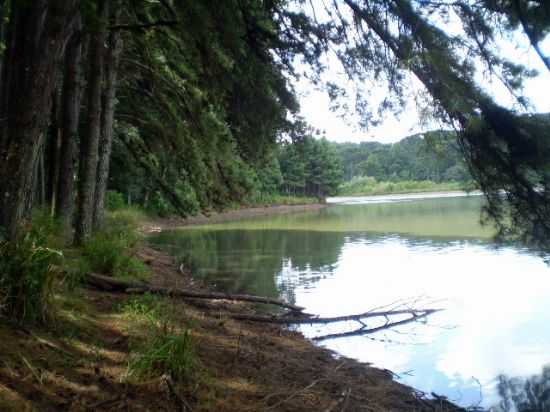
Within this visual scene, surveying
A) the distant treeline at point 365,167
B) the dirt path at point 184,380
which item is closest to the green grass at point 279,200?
the distant treeline at point 365,167

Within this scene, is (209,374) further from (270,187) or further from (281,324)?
(270,187)

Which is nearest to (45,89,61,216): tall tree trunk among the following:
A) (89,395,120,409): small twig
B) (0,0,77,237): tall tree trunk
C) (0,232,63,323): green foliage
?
(0,0,77,237): tall tree trunk

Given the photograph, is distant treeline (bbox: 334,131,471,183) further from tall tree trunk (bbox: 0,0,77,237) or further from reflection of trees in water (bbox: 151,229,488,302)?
reflection of trees in water (bbox: 151,229,488,302)

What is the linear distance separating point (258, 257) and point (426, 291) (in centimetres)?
615

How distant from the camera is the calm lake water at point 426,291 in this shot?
243 inches

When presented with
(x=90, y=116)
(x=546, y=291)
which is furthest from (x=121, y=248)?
(x=546, y=291)

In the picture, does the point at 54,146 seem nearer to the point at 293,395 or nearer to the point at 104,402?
the point at 293,395

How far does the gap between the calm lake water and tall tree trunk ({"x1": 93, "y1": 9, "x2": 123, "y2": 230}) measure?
2701 mm

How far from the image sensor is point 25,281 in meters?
3.50

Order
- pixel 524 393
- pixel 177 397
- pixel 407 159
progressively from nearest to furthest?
pixel 177 397 → pixel 524 393 → pixel 407 159

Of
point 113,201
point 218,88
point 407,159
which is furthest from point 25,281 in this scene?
point 407,159

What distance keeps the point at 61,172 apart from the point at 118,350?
488cm

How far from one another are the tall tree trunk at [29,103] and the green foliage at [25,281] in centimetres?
20

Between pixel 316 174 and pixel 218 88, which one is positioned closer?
pixel 218 88
